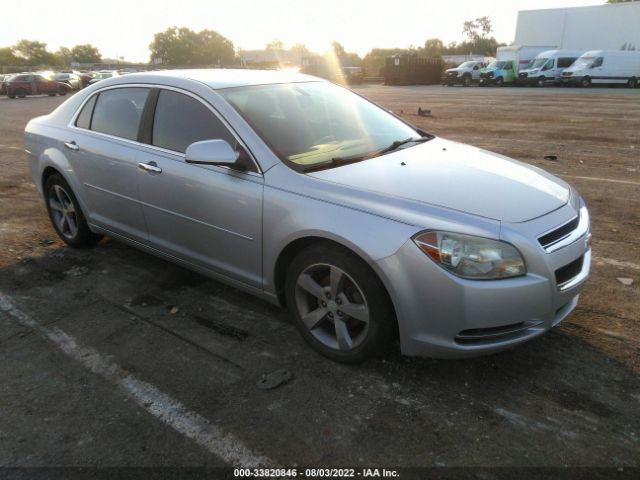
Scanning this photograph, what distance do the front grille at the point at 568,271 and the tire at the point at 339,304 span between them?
86cm

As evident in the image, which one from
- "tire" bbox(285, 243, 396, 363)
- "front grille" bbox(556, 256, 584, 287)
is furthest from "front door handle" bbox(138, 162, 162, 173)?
"front grille" bbox(556, 256, 584, 287)

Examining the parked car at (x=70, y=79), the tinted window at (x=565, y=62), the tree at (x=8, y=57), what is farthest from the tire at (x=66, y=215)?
the tree at (x=8, y=57)

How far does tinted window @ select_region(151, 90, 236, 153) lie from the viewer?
3.32 meters

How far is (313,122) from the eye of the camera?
3.49 metres

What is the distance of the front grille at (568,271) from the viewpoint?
2554mm

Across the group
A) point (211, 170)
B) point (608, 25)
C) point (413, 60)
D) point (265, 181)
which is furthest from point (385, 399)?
point (608, 25)

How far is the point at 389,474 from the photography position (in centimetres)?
220

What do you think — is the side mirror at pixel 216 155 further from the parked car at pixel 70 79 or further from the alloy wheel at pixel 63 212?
the parked car at pixel 70 79

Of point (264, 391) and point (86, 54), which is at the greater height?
point (86, 54)

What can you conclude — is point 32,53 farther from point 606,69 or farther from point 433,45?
point 606,69

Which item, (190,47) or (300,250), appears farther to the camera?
(190,47)

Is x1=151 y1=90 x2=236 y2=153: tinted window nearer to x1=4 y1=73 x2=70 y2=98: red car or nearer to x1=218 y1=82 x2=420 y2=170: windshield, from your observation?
x1=218 y1=82 x2=420 y2=170: windshield

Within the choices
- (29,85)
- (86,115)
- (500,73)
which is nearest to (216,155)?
(86,115)

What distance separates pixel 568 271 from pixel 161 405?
2.27 m
